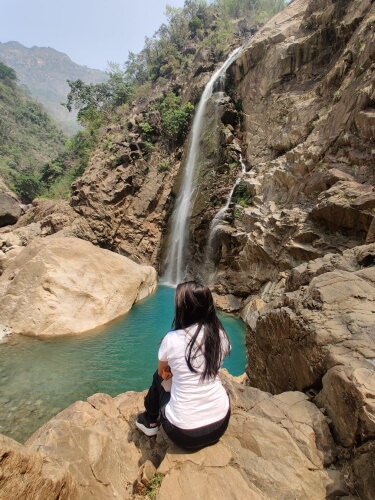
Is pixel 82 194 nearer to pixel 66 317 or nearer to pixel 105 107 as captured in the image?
pixel 66 317

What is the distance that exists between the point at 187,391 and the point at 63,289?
8.85m

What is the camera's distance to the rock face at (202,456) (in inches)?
94.0

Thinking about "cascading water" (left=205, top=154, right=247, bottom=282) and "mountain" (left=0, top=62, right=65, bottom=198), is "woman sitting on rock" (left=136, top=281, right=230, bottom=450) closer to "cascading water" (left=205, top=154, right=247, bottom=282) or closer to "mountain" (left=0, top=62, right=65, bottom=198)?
"cascading water" (left=205, top=154, right=247, bottom=282)

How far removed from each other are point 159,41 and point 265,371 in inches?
1599

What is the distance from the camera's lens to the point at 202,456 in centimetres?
262

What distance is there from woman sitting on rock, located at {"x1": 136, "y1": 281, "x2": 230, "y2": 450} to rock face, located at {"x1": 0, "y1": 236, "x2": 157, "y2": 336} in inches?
324

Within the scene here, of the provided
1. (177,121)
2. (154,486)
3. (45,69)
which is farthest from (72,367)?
(45,69)

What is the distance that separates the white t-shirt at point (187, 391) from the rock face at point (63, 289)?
8226mm

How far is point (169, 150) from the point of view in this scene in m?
22.3

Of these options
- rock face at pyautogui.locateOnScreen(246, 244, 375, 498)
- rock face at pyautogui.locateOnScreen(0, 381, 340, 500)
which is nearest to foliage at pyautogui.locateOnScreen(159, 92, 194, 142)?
rock face at pyautogui.locateOnScreen(246, 244, 375, 498)

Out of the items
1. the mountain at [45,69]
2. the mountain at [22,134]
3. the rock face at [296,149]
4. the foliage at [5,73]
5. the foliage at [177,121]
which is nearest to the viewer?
the rock face at [296,149]

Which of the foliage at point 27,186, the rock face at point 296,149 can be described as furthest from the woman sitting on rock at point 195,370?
the foliage at point 27,186

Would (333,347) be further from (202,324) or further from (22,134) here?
(22,134)

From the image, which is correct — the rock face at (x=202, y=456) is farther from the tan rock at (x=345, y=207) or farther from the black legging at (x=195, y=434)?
the tan rock at (x=345, y=207)
